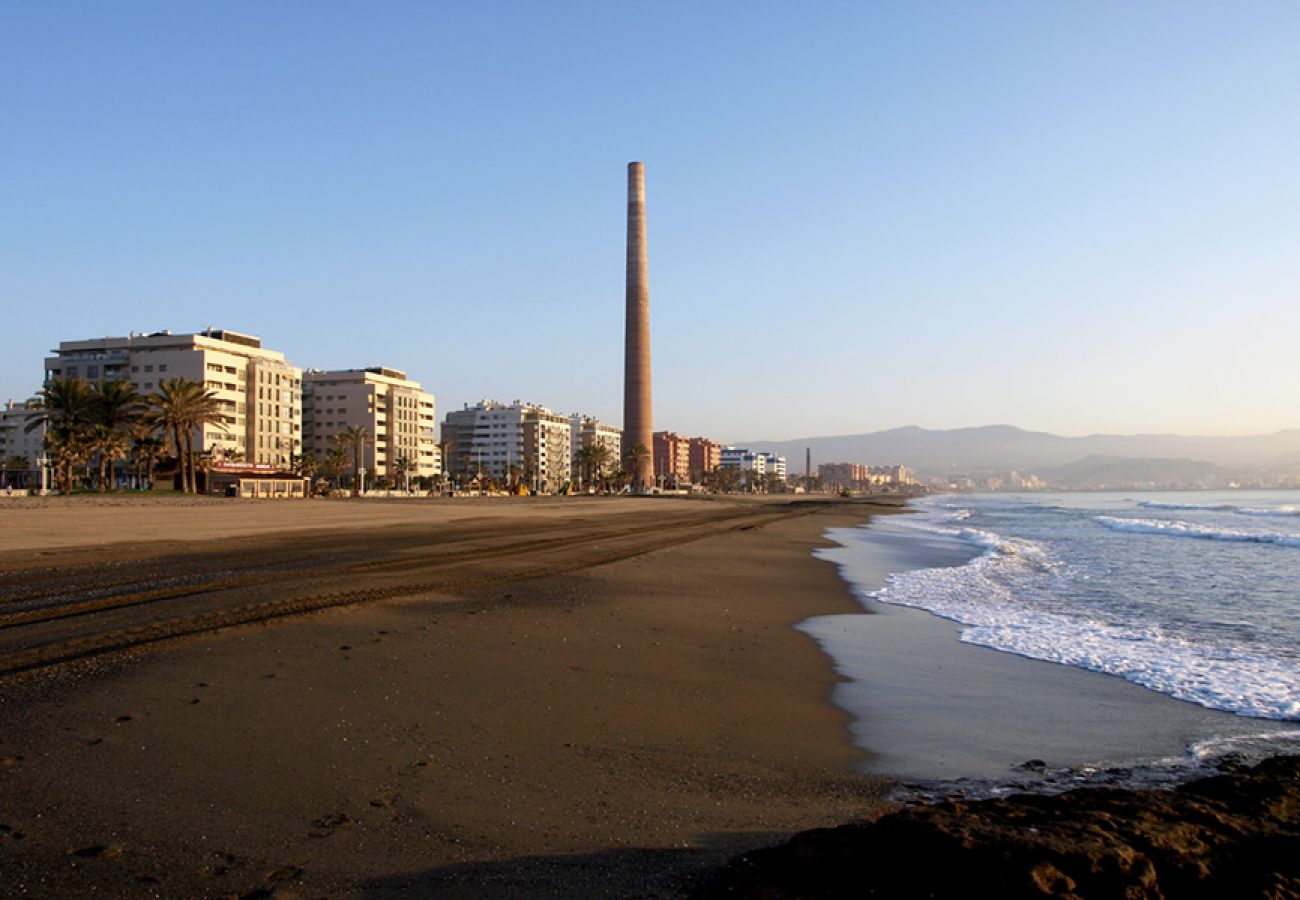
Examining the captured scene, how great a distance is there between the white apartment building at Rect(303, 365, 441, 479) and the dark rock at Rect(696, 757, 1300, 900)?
447ft

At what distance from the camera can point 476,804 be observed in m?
4.64

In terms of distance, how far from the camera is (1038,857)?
3635 millimetres

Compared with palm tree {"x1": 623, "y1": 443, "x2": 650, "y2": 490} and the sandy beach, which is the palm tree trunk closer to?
palm tree {"x1": 623, "y1": 443, "x2": 650, "y2": 490}

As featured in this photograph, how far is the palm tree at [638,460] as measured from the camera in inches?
5094

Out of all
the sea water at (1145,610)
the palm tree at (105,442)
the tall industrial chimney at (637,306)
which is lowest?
the sea water at (1145,610)

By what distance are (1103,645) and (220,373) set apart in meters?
116

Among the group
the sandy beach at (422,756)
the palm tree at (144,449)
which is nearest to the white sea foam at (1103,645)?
the sandy beach at (422,756)

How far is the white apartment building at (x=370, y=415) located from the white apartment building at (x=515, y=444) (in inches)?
1226

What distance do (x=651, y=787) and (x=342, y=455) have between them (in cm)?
11634

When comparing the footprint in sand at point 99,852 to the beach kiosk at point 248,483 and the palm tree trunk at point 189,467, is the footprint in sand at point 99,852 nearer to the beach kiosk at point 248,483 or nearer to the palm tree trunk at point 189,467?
the beach kiosk at point 248,483

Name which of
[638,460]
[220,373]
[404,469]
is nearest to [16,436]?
[220,373]

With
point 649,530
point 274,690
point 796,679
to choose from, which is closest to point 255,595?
point 274,690

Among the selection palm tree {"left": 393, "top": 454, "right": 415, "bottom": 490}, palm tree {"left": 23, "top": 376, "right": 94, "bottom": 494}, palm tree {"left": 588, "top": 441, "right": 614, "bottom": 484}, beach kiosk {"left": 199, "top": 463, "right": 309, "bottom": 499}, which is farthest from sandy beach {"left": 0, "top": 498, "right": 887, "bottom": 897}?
palm tree {"left": 588, "top": 441, "right": 614, "bottom": 484}

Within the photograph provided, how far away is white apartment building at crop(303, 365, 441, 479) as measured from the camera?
5359 inches
